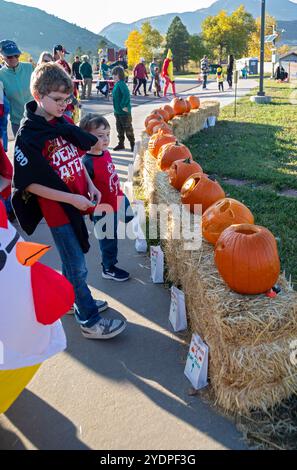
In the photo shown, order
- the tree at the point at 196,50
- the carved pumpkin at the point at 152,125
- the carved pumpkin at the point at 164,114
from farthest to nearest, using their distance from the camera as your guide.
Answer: the tree at the point at 196,50
the carved pumpkin at the point at 164,114
the carved pumpkin at the point at 152,125

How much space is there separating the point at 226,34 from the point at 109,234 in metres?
66.0

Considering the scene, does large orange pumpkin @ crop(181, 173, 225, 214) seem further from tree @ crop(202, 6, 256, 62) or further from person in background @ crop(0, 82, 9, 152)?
tree @ crop(202, 6, 256, 62)

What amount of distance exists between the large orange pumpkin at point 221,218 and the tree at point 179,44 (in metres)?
61.7

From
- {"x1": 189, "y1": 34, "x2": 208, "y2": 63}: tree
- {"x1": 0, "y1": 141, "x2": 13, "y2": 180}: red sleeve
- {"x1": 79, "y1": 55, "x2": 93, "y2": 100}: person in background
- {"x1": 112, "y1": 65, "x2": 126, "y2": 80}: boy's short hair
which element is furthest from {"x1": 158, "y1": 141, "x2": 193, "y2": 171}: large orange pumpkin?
{"x1": 189, "y1": 34, "x2": 208, "y2": 63}: tree

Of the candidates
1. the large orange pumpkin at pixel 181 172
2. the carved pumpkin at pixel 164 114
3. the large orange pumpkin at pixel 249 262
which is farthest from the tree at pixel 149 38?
the large orange pumpkin at pixel 249 262

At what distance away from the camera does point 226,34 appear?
62688 millimetres

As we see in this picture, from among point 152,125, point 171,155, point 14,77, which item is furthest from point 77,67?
point 171,155

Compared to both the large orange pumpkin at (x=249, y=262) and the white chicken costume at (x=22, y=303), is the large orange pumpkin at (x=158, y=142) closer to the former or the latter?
the large orange pumpkin at (x=249, y=262)

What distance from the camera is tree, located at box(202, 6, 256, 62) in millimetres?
62688

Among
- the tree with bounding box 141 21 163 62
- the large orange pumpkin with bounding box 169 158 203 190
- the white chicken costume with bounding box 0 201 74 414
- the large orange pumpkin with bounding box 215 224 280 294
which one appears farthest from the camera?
the tree with bounding box 141 21 163 62

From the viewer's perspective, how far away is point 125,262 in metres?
4.99

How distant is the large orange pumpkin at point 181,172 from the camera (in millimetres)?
5004

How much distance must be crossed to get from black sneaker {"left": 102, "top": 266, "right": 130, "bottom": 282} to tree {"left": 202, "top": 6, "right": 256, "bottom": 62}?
6374 cm

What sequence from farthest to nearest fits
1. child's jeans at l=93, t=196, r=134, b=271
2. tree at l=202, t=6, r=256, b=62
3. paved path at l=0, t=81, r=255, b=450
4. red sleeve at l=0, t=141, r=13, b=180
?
tree at l=202, t=6, r=256, b=62, child's jeans at l=93, t=196, r=134, b=271, red sleeve at l=0, t=141, r=13, b=180, paved path at l=0, t=81, r=255, b=450
